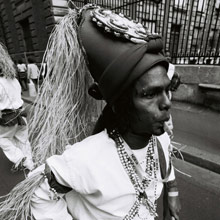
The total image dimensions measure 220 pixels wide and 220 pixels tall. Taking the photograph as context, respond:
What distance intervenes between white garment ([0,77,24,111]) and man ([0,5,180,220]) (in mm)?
2256

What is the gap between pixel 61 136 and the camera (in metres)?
1.14

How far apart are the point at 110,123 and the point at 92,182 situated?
0.99 feet

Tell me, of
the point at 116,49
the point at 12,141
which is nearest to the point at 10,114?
the point at 12,141

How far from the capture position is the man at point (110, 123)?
0.79 metres

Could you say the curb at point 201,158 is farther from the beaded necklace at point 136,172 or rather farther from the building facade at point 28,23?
the building facade at point 28,23

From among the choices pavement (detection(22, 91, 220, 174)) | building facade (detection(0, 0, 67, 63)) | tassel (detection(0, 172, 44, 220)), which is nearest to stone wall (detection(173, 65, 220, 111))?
pavement (detection(22, 91, 220, 174))

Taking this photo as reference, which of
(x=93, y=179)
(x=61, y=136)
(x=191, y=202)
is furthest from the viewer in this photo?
(x=191, y=202)

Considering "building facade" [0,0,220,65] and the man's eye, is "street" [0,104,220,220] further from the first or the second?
"building facade" [0,0,220,65]

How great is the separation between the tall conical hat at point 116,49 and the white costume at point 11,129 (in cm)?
262

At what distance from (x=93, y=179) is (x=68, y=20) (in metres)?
0.79

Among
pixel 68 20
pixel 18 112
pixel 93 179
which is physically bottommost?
pixel 18 112

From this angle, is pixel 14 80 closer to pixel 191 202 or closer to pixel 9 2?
pixel 191 202

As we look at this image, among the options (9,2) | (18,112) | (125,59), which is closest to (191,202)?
(125,59)

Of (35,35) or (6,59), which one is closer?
(6,59)
